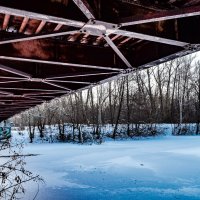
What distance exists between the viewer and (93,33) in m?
4.34

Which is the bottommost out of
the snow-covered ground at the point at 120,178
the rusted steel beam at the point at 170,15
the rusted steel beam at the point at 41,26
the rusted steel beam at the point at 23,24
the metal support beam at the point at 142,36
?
the snow-covered ground at the point at 120,178

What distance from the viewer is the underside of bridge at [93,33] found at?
12.8 ft

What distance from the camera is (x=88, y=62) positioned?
7.24m

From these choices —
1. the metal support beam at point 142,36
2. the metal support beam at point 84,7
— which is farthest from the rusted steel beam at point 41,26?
the metal support beam at point 84,7

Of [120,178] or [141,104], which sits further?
[141,104]

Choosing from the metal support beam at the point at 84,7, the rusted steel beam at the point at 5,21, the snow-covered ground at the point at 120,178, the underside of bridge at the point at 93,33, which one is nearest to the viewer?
the metal support beam at the point at 84,7

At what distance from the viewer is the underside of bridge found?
3.91m

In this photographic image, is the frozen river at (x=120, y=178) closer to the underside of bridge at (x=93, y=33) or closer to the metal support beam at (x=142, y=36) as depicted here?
the underside of bridge at (x=93, y=33)

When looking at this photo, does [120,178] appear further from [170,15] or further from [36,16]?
[36,16]

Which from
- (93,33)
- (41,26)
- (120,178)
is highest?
(41,26)

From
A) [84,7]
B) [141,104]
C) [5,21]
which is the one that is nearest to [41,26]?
[5,21]

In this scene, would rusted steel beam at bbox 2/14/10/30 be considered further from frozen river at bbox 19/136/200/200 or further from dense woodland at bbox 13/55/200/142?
Result: dense woodland at bbox 13/55/200/142

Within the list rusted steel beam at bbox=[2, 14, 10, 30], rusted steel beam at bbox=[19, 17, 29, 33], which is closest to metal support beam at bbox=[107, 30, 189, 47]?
rusted steel beam at bbox=[19, 17, 29, 33]

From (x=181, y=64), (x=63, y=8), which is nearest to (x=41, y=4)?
(x=63, y=8)
